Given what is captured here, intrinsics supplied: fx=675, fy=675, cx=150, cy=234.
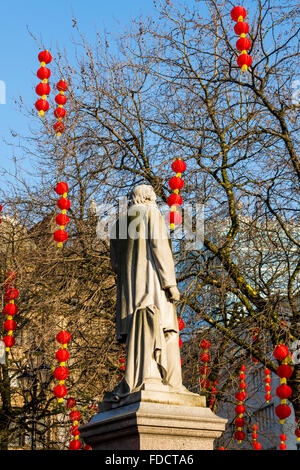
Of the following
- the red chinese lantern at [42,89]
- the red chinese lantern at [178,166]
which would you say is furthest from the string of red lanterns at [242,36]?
the red chinese lantern at [42,89]

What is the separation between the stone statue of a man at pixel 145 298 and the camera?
255 inches

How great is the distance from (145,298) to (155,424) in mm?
1336

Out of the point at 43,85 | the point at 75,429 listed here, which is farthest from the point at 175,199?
the point at 75,429

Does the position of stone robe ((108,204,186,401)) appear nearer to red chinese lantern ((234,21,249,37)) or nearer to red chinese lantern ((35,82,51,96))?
red chinese lantern ((234,21,249,37))

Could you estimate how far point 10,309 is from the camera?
11.8m

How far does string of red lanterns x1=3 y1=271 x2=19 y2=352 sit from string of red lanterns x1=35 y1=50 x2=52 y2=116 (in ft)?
9.76

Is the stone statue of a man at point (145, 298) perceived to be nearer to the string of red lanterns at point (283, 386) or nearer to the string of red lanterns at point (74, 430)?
the string of red lanterns at point (283, 386)

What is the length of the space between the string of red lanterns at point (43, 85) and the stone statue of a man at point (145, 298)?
4715mm

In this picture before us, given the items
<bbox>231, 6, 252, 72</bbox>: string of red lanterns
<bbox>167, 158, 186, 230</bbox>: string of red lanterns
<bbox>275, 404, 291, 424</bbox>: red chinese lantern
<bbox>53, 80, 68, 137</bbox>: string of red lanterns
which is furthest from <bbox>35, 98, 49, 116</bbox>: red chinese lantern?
<bbox>275, 404, 291, 424</bbox>: red chinese lantern

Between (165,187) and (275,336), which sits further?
(165,187)

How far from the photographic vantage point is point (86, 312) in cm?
1231
